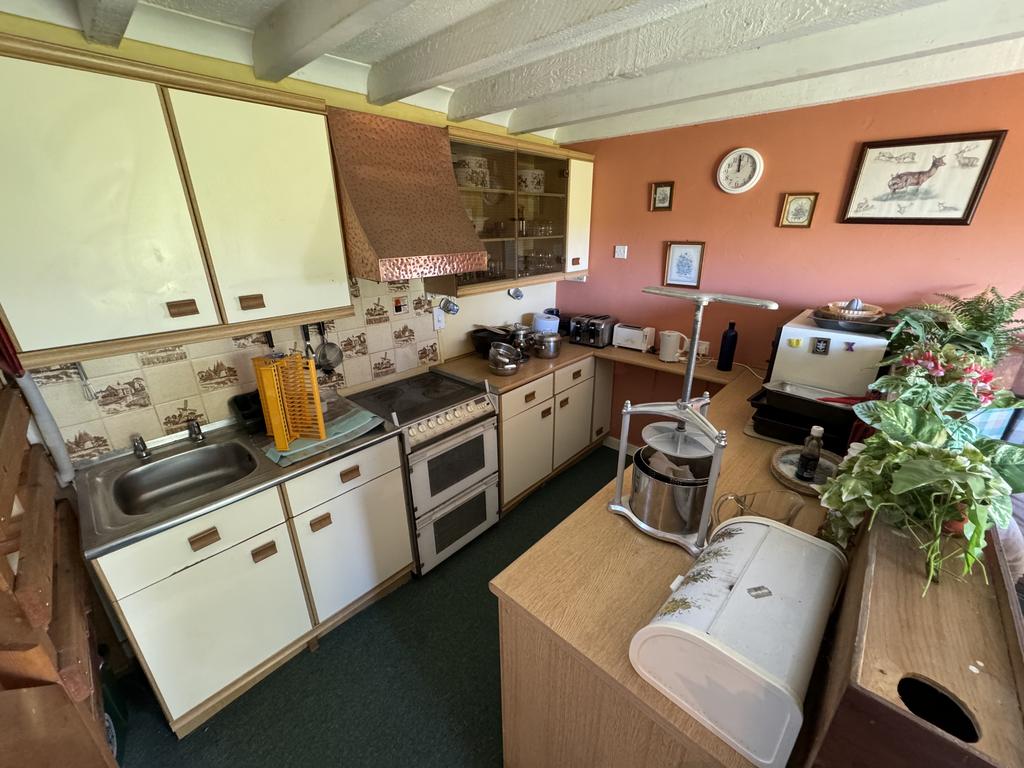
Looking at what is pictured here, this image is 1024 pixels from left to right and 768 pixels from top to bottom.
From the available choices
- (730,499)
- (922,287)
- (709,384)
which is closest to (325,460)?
(730,499)

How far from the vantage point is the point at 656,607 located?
2.99 feet

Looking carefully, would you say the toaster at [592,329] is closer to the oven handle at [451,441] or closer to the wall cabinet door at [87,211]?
the oven handle at [451,441]

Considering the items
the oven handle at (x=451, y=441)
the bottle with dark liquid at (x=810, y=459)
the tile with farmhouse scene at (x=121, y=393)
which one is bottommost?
the oven handle at (x=451, y=441)

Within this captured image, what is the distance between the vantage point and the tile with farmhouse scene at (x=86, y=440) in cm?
142

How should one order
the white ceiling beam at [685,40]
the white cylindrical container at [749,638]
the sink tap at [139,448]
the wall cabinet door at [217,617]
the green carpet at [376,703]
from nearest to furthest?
the white cylindrical container at [749,638], the white ceiling beam at [685,40], the wall cabinet door at [217,617], the green carpet at [376,703], the sink tap at [139,448]

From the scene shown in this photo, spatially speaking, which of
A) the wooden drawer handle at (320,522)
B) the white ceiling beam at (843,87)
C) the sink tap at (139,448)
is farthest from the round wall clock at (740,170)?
the sink tap at (139,448)

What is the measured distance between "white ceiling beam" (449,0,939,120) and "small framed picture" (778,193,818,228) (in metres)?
0.80

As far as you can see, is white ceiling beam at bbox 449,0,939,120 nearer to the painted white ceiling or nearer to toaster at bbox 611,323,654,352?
→ the painted white ceiling

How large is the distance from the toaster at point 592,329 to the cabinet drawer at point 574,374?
0.14m

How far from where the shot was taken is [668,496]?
1.04m

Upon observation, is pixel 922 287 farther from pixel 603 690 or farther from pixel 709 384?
pixel 603 690

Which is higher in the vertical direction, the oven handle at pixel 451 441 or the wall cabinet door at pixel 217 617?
the oven handle at pixel 451 441

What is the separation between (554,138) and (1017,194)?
7.26 ft

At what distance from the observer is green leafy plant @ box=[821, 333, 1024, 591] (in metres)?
0.64
